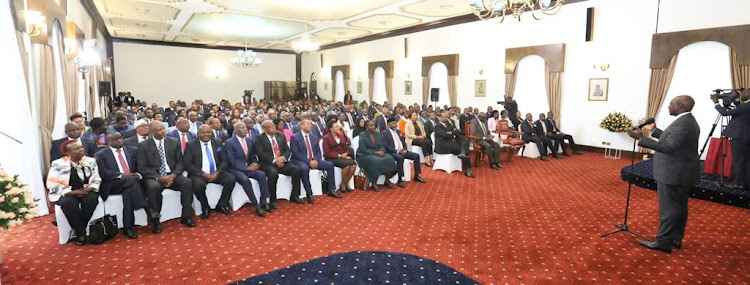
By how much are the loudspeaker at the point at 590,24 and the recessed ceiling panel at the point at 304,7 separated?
484 cm

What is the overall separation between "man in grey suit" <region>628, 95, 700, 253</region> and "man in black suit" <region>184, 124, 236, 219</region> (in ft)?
15.6

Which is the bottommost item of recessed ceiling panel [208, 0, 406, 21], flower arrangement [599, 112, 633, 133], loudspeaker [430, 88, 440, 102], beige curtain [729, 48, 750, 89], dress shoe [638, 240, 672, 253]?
dress shoe [638, 240, 672, 253]

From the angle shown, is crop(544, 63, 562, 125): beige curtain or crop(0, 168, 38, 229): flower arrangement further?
crop(544, 63, 562, 125): beige curtain

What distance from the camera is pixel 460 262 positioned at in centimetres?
394

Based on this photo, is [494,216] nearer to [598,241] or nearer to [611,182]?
[598,241]

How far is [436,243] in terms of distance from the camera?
4.45m

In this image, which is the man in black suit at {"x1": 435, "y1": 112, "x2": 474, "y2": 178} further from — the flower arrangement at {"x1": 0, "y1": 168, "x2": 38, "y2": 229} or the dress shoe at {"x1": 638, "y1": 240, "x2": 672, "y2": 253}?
the flower arrangement at {"x1": 0, "y1": 168, "x2": 38, "y2": 229}

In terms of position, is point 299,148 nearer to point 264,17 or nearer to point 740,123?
point 740,123

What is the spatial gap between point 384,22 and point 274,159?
9402 millimetres

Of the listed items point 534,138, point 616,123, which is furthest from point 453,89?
point 616,123

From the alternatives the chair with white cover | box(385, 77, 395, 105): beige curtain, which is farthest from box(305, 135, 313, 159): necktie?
box(385, 77, 395, 105): beige curtain

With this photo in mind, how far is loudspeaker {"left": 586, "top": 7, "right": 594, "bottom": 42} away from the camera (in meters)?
10.2

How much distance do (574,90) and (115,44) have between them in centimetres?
1850

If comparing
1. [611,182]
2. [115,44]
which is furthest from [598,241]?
[115,44]
